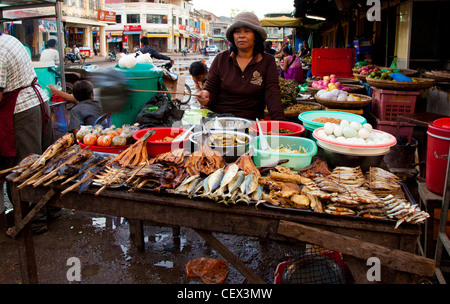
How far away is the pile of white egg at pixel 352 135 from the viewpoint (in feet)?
7.27

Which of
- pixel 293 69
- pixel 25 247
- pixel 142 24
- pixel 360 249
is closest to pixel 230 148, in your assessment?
pixel 360 249

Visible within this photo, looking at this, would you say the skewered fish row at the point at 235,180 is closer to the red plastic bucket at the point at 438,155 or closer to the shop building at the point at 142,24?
the red plastic bucket at the point at 438,155

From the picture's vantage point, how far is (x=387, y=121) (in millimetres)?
4516

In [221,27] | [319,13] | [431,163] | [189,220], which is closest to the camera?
[189,220]

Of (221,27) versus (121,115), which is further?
(221,27)

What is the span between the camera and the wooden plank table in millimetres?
1629

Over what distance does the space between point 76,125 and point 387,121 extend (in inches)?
168

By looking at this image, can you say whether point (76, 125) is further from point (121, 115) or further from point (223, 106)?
point (223, 106)

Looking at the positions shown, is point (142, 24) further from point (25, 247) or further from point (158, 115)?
point (25, 247)

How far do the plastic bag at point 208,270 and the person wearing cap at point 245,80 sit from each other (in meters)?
1.51

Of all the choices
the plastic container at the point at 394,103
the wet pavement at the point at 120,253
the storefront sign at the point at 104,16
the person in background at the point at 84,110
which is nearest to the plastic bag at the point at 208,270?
the wet pavement at the point at 120,253

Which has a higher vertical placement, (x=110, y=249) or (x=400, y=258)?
(x=400, y=258)

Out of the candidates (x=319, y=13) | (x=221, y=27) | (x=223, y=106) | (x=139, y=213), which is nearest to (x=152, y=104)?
(x=223, y=106)

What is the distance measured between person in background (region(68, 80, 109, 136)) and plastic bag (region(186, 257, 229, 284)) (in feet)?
7.54
